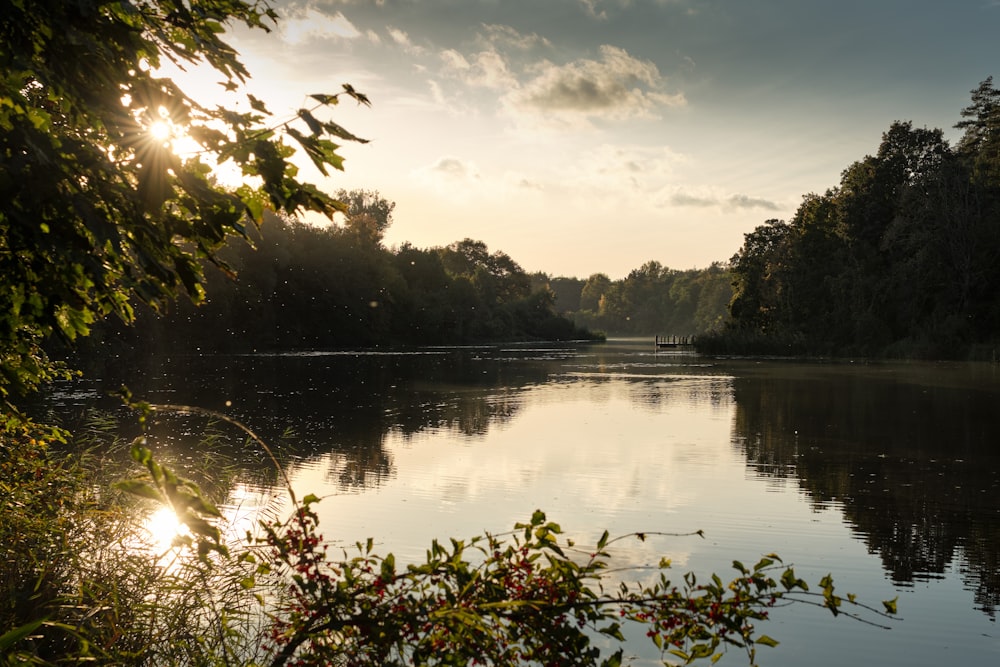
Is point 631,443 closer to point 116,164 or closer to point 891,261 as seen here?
point 116,164

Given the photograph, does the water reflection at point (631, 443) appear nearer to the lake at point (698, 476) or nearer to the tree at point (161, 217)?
the lake at point (698, 476)

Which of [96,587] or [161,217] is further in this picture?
[96,587]

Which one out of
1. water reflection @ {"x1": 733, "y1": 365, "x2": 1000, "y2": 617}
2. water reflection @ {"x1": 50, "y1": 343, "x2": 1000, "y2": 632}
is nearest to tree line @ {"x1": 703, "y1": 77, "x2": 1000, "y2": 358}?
water reflection @ {"x1": 50, "y1": 343, "x2": 1000, "y2": 632}

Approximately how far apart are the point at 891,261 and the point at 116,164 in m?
76.8

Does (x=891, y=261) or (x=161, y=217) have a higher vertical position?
(x=891, y=261)

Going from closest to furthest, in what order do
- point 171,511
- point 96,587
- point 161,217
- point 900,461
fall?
point 161,217 → point 171,511 → point 96,587 → point 900,461

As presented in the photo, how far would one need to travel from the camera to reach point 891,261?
236 feet

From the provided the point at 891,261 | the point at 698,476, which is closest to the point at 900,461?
the point at 698,476

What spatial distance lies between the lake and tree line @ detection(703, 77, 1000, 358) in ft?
113

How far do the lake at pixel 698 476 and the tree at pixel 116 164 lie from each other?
516 cm

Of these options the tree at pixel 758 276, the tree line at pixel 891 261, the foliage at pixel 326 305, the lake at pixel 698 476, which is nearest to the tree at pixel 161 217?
the lake at pixel 698 476

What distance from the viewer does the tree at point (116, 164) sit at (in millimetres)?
3207

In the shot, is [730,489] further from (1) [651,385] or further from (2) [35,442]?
(1) [651,385]

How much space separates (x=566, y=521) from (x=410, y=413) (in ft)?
47.6
